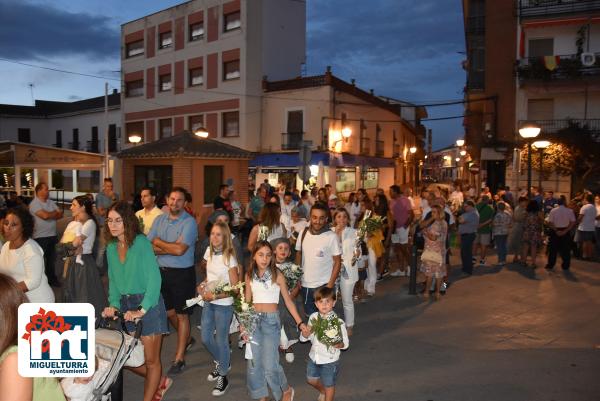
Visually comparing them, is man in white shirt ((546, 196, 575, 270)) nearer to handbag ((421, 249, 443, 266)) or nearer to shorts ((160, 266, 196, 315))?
handbag ((421, 249, 443, 266))

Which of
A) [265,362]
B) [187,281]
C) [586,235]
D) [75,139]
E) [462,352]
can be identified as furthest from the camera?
[75,139]

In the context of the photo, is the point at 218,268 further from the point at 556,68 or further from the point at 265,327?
the point at 556,68

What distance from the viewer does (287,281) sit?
17.6ft

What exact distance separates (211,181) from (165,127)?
62.0ft

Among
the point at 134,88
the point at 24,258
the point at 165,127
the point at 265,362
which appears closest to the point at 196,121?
the point at 165,127

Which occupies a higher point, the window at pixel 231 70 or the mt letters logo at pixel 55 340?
the window at pixel 231 70

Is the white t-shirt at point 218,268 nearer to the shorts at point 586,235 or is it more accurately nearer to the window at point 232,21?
the shorts at point 586,235

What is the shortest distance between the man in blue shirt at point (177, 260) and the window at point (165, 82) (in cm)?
3018

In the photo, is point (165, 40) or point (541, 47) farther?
point (165, 40)

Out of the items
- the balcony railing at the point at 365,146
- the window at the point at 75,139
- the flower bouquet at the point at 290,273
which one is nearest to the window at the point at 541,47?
the balcony railing at the point at 365,146

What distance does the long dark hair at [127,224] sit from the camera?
4379 mm

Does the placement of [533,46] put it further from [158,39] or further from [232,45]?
[158,39]

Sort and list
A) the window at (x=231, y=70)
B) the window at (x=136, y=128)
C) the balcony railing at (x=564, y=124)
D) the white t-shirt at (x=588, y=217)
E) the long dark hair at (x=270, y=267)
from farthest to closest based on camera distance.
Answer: the window at (x=136, y=128) → the window at (x=231, y=70) → the balcony railing at (x=564, y=124) → the white t-shirt at (x=588, y=217) → the long dark hair at (x=270, y=267)

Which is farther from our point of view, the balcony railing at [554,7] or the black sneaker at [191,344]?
the balcony railing at [554,7]
